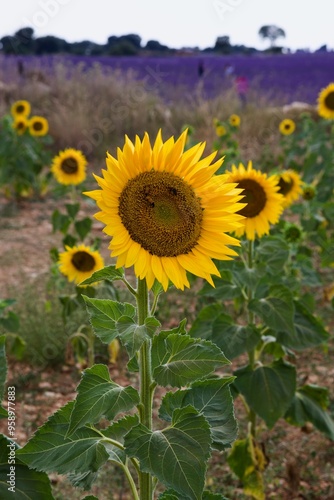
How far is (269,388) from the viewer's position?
89.9 inches

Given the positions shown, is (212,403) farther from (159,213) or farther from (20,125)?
(20,125)

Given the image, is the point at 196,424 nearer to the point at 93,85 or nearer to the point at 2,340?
the point at 2,340

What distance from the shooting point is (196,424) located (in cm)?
128

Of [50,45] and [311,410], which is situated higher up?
[50,45]

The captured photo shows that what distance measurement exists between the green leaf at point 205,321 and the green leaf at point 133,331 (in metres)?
1.12

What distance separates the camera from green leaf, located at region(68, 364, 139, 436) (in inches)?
50.0

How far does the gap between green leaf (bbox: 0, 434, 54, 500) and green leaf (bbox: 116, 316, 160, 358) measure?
0.31 meters

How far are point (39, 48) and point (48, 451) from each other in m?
23.0

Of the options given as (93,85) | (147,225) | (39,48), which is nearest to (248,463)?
(147,225)

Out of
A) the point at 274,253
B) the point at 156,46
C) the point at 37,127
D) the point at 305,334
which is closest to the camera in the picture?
the point at 305,334

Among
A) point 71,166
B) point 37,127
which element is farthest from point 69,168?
point 37,127

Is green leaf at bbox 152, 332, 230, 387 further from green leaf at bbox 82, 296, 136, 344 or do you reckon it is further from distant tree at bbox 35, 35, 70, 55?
distant tree at bbox 35, 35, 70, 55

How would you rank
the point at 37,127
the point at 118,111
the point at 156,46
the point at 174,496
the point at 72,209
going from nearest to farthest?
the point at 174,496 → the point at 72,209 → the point at 37,127 → the point at 118,111 → the point at 156,46

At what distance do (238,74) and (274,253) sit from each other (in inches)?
487
